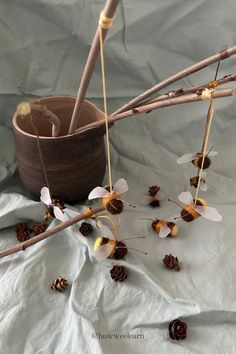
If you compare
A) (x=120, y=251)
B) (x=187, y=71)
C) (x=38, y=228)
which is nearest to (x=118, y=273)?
(x=120, y=251)

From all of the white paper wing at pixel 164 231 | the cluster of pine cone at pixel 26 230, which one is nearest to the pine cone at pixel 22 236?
the cluster of pine cone at pixel 26 230

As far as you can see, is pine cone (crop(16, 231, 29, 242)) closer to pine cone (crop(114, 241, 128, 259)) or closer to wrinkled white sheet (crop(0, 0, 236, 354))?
wrinkled white sheet (crop(0, 0, 236, 354))

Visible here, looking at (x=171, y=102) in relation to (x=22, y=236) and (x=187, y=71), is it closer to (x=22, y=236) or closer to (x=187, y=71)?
(x=187, y=71)

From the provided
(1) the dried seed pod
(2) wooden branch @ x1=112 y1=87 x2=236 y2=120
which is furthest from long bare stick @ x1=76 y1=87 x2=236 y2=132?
(1) the dried seed pod

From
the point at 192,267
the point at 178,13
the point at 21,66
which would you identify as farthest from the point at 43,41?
Answer: the point at 192,267

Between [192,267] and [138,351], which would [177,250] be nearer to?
[192,267]
